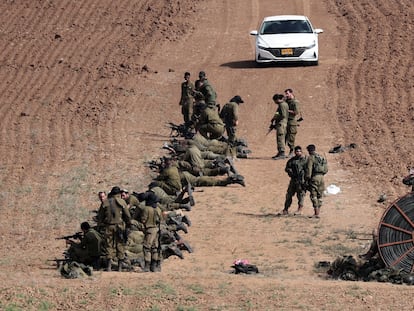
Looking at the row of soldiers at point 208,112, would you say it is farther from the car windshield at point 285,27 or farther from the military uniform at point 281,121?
the car windshield at point 285,27

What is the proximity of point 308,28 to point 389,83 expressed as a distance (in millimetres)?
3119

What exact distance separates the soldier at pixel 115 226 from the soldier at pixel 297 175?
4.43 m

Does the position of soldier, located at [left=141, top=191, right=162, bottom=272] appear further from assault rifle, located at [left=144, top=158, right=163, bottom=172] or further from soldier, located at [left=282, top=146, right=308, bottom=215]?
assault rifle, located at [left=144, top=158, right=163, bottom=172]

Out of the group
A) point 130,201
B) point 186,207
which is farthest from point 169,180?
point 130,201

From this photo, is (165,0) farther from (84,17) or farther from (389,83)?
(389,83)

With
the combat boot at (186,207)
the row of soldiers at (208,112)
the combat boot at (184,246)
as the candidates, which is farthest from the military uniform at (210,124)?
the combat boot at (184,246)

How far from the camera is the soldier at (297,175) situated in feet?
75.6

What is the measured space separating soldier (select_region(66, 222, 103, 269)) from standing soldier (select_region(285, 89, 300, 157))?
9069 millimetres

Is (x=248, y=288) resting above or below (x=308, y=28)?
below

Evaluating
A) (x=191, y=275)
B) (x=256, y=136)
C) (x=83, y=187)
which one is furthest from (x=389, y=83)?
(x=191, y=275)

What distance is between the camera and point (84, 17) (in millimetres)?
42844

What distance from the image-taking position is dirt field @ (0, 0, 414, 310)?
57.9 feet

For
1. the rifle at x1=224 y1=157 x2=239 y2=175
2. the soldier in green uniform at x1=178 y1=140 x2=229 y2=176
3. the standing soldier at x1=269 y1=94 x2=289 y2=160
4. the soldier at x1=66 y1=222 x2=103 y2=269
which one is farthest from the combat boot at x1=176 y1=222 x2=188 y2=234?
the standing soldier at x1=269 y1=94 x2=289 y2=160

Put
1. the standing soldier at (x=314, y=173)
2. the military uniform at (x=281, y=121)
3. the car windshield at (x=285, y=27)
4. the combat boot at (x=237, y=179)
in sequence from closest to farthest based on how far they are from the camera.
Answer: the standing soldier at (x=314, y=173), the combat boot at (x=237, y=179), the military uniform at (x=281, y=121), the car windshield at (x=285, y=27)
